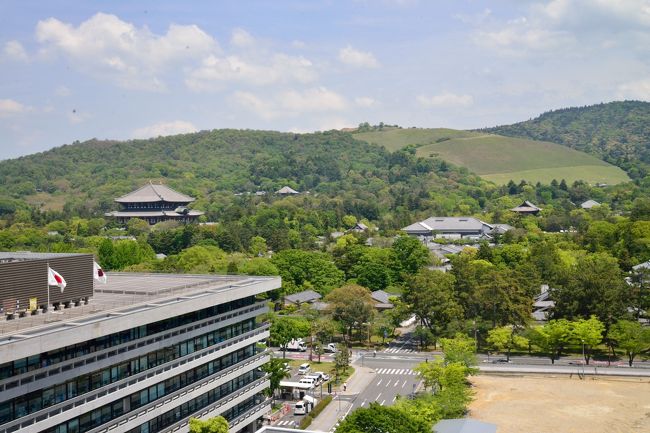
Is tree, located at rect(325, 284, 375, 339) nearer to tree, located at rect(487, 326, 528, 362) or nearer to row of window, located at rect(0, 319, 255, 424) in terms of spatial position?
tree, located at rect(487, 326, 528, 362)

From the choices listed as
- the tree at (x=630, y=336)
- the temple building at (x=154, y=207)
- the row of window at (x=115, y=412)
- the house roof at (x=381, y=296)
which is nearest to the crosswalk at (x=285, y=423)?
the row of window at (x=115, y=412)

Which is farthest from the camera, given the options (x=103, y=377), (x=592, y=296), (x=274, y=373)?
(x=592, y=296)

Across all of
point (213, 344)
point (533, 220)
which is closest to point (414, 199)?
point (533, 220)

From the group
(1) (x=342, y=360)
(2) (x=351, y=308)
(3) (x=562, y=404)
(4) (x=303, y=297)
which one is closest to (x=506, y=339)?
(3) (x=562, y=404)

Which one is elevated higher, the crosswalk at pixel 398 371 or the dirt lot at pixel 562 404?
the dirt lot at pixel 562 404

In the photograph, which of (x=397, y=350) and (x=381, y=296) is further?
(x=381, y=296)

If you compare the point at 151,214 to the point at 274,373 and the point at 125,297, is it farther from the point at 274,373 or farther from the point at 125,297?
the point at 125,297

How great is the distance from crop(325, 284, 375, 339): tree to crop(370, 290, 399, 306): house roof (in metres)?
9.56

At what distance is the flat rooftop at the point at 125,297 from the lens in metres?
26.0

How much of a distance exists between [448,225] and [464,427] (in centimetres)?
10347

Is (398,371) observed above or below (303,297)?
below

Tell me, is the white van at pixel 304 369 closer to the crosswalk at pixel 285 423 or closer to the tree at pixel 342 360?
the tree at pixel 342 360

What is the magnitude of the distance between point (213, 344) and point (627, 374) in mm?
34642

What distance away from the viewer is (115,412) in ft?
95.5
